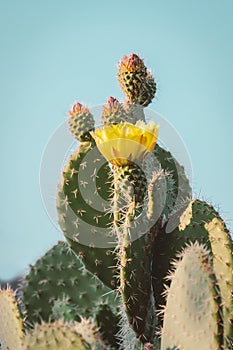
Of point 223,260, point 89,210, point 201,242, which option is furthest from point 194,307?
point 89,210

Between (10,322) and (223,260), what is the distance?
634 mm

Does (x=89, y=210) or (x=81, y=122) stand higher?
(x=81, y=122)

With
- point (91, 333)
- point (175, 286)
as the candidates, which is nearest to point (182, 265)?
point (175, 286)

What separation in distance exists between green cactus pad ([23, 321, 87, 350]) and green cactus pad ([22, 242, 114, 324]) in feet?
2.97

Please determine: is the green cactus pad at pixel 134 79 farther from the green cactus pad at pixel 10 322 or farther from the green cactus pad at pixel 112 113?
the green cactus pad at pixel 10 322

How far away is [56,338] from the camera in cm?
156

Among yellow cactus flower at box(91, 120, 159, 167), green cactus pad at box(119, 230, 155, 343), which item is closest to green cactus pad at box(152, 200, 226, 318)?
green cactus pad at box(119, 230, 155, 343)

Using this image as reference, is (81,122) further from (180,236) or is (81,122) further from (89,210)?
(180,236)

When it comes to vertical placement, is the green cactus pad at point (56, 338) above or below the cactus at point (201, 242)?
below

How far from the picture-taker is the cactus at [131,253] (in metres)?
1.64

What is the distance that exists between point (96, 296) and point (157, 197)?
664mm

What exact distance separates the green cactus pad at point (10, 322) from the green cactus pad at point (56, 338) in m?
0.38

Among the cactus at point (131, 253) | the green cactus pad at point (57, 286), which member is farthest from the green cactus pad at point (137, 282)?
the green cactus pad at point (57, 286)

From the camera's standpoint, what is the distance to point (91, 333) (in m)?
1.69
